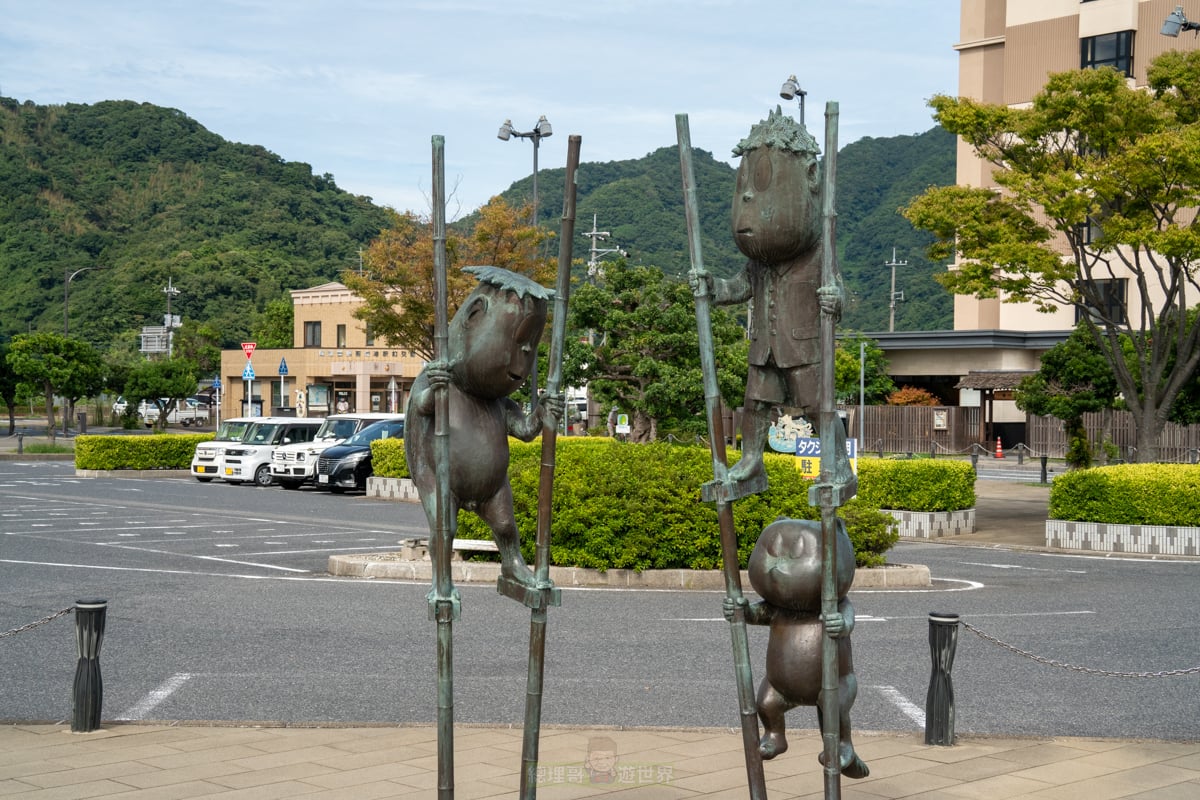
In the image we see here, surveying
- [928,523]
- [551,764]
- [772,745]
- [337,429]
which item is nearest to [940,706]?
[772,745]

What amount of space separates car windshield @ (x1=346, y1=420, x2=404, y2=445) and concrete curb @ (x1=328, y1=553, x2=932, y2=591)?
1435 centimetres

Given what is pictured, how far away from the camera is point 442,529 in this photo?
201 inches

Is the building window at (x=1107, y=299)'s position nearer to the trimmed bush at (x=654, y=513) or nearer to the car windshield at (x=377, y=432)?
the trimmed bush at (x=654, y=513)

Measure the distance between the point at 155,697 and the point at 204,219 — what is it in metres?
81.8

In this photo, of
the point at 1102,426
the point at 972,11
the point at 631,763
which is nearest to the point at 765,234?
the point at 631,763

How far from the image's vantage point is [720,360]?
2402cm

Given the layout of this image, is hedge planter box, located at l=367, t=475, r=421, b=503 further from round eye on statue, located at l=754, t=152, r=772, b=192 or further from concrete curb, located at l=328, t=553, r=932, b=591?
round eye on statue, located at l=754, t=152, r=772, b=192

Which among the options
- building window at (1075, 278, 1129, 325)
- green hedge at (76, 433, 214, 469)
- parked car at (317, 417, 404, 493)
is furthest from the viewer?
green hedge at (76, 433, 214, 469)

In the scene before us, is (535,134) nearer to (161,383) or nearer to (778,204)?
(778,204)

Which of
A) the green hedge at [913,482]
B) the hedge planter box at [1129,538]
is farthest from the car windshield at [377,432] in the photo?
the hedge planter box at [1129,538]

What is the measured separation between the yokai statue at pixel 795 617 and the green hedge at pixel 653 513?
7.65 metres

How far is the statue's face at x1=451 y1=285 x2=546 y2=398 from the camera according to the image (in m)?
5.13

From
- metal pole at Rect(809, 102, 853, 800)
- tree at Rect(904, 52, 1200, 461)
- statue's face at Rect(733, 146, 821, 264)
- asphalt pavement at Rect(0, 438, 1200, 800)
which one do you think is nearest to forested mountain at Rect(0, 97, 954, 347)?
tree at Rect(904, 52, 1200, 461)

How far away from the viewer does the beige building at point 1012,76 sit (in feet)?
140
